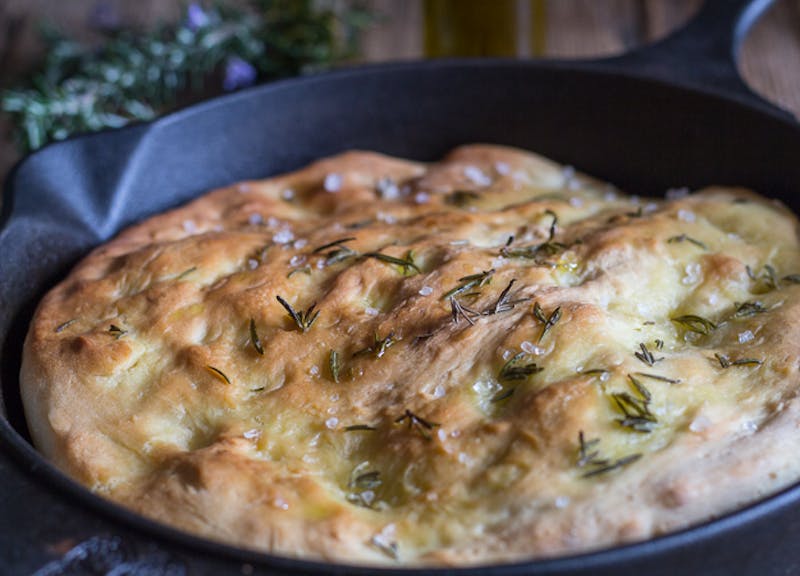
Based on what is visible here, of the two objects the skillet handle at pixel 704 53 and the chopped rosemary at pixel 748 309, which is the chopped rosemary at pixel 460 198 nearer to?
the skillet handle at pixel 704 53

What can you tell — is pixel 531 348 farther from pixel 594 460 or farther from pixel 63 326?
pixel 63 326

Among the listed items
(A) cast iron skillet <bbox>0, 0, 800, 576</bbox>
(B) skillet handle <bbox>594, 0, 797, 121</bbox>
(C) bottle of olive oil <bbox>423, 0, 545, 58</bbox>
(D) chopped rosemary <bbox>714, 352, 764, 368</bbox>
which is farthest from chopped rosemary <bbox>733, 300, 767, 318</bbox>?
(C) bottle of olive oil <bbox>423, 0, 545, 58</bbox>

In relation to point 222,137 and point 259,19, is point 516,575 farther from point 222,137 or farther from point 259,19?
point 259,19

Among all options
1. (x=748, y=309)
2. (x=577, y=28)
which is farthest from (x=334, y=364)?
(x=577, y=28)

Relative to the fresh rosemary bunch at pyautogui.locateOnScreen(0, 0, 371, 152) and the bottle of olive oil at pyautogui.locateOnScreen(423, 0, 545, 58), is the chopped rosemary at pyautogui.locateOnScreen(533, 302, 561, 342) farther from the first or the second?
the fresh rosemary bunch at pyautogui.locateOnScreen(0, 0, 371, 152)

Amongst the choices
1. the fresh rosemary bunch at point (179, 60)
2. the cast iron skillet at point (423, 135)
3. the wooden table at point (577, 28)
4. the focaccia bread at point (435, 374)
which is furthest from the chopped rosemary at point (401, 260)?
the wooden table at point (577, 28)
